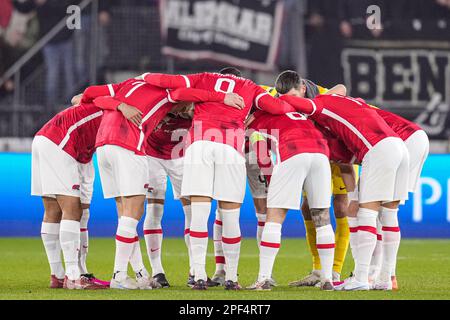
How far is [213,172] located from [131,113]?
877 millimetres

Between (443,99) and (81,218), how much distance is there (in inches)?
364

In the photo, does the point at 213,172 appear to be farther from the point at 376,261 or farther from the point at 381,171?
the point at 376,261

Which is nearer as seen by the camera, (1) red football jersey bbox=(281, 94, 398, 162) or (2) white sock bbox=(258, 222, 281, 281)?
(2) white sock bbox=(258, 222, 281, 281)

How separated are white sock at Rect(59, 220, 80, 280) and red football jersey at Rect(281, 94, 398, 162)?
7.24 ft

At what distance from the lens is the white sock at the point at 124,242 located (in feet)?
28.9

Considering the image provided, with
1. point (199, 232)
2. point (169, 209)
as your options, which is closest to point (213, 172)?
point (199, 232)

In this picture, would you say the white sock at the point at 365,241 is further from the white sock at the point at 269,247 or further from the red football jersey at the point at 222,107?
the red football jersey at the point at 222,107

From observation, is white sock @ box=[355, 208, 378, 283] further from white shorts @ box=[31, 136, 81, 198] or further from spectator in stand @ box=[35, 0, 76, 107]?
spectator in stand @ box=[35, 0, 76, 107]

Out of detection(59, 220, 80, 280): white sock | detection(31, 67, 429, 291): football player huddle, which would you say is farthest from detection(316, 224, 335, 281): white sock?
detection(59, 220, 80, 280): white sock

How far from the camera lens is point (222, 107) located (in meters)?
9.04

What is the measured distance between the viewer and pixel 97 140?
902 cm

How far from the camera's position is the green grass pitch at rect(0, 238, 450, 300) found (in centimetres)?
839
